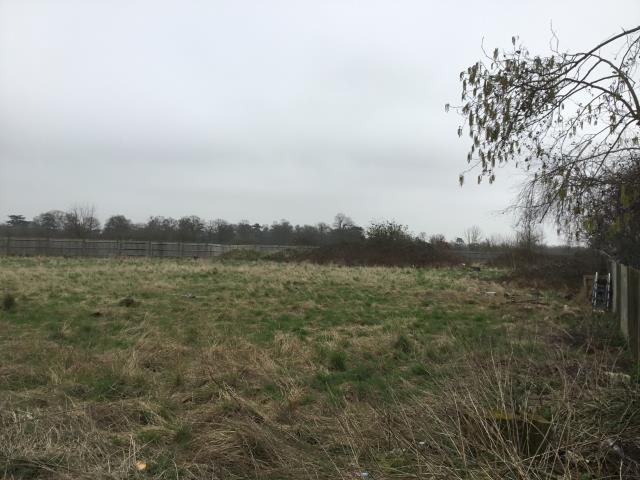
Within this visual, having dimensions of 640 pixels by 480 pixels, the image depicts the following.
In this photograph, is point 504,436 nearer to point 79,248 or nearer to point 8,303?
point 8,303

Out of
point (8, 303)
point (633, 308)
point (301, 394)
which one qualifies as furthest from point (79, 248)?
point (633, 308)

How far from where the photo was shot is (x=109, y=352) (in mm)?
7484

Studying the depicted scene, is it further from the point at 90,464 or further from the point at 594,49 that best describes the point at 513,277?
the point at 90,464

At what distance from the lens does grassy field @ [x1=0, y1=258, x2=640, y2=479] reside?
3064mm

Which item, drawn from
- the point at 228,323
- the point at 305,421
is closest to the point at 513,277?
the point at 228,323

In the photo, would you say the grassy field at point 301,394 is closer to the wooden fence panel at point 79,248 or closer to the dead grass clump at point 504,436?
the dead grass clump at point 504,436

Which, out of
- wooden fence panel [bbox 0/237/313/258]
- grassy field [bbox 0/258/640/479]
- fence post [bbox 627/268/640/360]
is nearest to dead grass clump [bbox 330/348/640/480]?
grassy field [bbox 0/258/640/479]

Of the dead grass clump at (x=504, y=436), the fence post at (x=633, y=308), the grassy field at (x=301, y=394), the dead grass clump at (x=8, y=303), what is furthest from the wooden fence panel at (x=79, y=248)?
the dead grass clump at (x=504, y=436)

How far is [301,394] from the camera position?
17.6 ft

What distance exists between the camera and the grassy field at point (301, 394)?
10.1 ft

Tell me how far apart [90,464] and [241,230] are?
71.2m

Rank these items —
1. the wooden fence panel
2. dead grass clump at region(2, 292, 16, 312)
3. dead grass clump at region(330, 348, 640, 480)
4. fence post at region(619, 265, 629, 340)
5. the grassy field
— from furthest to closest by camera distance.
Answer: the wooden fence panel → dead grass clump at region(2, 292, 16, 312) → fence post at region(619, 265, 629, 340) → the grassy field → dead grass clump at region(330, 348, 640, 480)

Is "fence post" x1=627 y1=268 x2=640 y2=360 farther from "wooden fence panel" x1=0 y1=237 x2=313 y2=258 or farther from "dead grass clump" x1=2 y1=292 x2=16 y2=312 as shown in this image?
"wooden fence panel" x1=0 y1=237 x2=313 y2=258

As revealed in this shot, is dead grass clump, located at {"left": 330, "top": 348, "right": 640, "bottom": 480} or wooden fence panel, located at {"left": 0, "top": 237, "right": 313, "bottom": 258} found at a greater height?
wooden fence panel, located at {"left": 0, "top": 237, "right": 313, "bottom": 258}
